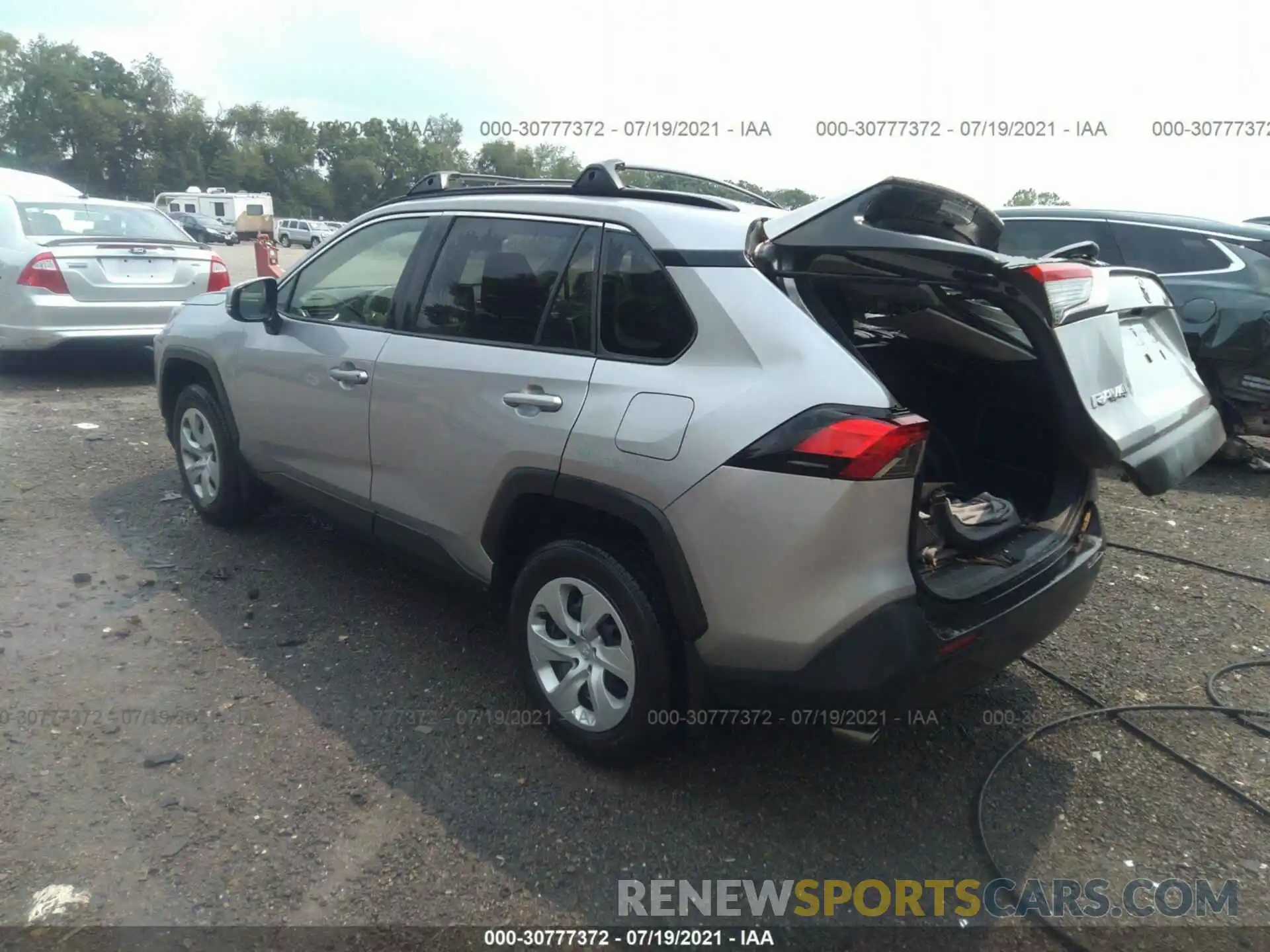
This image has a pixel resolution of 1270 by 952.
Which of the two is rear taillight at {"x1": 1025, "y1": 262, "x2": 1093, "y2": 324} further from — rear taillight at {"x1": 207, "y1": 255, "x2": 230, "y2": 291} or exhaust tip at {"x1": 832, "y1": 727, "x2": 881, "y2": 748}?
rear taillight at {"x1": 207, "y1": 255, "x2": 230, "y2": 291}

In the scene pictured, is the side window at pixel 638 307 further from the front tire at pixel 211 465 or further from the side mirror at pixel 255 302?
the front tire at pixel 211 465

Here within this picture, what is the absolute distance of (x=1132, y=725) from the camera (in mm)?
3230

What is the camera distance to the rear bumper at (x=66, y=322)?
290 inches

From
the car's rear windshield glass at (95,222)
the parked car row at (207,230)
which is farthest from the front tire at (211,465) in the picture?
the parked car row at (207,230)

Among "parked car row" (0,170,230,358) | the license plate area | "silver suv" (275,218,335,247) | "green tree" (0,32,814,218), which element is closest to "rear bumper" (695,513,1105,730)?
"parked car row" (0,170,230,358)

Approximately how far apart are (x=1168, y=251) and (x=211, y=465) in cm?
644

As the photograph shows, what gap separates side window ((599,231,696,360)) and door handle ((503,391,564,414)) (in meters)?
0.23

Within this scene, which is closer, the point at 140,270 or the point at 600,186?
the point at 600,186

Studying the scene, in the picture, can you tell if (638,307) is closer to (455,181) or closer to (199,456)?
(455,181)

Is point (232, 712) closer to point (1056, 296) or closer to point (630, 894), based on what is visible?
point (630, 894)

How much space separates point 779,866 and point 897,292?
169cm

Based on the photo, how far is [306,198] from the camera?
68.6m

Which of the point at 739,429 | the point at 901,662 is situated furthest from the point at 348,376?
the point at 901,662

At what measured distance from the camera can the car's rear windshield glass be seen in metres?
7.79
